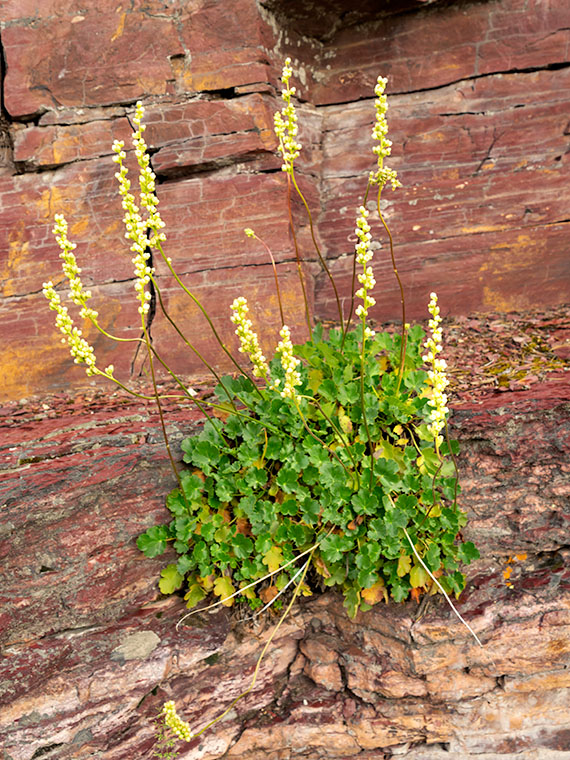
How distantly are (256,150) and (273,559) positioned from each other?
3431mm

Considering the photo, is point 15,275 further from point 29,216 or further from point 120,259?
point 120,259

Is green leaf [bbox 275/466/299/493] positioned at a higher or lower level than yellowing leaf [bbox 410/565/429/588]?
higher

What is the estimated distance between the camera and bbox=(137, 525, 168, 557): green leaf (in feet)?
10.3

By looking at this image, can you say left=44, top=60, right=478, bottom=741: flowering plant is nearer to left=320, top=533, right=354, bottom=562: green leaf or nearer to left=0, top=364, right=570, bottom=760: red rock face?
left=320, top=533, right=354, bottom=562: green leaf

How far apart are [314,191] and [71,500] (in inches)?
138

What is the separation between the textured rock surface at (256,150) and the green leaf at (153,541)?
2188 mm

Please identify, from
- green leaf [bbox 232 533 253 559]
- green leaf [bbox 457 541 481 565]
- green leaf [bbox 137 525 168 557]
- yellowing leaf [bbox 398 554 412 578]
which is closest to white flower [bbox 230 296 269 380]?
green leaf [bbox 232 533 253 559]

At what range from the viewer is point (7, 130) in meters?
5.50

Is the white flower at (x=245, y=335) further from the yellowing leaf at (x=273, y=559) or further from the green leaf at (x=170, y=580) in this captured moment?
the green leaf at (x=170, y=580)

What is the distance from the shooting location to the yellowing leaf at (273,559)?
10.2 ft

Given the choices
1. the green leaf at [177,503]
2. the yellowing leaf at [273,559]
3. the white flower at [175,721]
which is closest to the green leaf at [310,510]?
the yellowing leaf at [273,559]

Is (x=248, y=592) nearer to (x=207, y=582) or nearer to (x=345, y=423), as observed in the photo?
(x=207, y=582)

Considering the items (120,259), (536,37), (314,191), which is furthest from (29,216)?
(536,37)

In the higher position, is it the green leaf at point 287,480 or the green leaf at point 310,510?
the green leaf at point 287,480
